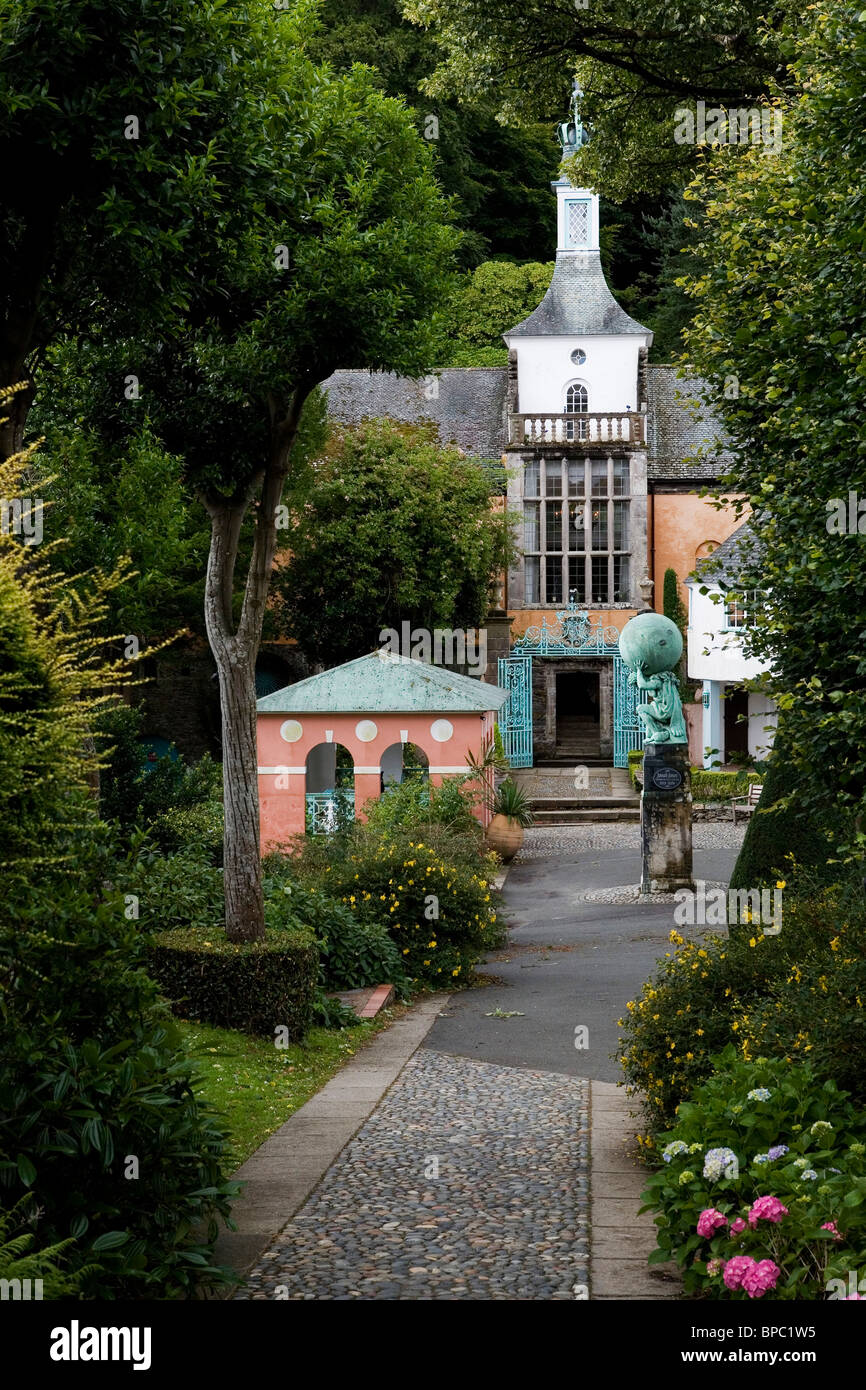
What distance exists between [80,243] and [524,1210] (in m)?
5.81

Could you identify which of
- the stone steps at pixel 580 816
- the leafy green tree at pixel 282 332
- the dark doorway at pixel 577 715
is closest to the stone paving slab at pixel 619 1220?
the leafy green tree at pixel 282 332

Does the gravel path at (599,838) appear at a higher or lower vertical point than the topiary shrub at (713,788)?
lower

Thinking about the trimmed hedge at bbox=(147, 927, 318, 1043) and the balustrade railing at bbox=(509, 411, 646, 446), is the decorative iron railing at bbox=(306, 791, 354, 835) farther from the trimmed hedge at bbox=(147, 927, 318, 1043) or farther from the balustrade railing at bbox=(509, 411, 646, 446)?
the balustrade railing at bbox=(509, 411, 646, 446)

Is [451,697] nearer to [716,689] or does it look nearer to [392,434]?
[392,434]

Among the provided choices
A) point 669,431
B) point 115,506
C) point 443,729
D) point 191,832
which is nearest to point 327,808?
point 443,729

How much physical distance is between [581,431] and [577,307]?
13.2 ft

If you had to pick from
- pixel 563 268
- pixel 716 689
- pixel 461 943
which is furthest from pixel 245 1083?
pixel 563 268

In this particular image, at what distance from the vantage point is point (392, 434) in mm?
33812

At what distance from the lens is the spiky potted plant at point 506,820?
24.8m

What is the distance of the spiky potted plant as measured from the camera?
81.5 ft

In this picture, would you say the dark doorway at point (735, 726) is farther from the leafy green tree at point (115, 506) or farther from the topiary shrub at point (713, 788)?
the leafy green tree at point (115, 506)

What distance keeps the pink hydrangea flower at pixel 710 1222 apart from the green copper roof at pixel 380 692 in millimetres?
16867

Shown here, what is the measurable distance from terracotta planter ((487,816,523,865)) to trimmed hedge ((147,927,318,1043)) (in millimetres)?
13326

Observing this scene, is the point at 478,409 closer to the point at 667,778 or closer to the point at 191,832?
the point at 667,778
